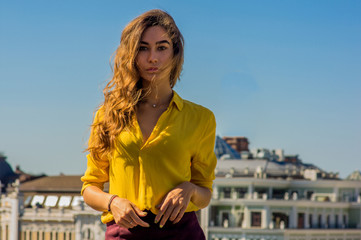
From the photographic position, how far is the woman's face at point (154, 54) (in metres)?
3.13

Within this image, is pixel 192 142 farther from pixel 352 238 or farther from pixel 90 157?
pixel 352 238

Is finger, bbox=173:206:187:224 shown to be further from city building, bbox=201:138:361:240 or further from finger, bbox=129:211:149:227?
city building, bbox=201:138:361:240

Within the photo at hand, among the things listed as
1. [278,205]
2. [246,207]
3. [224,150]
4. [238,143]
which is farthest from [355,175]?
[246,207]

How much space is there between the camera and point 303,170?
202 ft

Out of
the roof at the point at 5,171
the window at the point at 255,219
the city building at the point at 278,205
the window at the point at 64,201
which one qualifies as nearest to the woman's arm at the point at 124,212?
the city building at the point at 278,205

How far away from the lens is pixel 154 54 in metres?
3.13

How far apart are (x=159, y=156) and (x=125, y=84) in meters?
0.36

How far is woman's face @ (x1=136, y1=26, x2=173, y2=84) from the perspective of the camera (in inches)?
123

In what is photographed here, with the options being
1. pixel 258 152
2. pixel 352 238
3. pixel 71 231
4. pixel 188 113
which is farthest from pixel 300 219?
pixel 188 113

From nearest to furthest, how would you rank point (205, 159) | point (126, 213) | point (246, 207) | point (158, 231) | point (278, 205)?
point (126, 213), point (158, 231), point (205, 159), point (246, 207), point (278, 205)

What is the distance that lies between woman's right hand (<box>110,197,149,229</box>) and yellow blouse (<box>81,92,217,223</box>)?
75 mm

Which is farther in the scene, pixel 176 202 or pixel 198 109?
pixel 198 109

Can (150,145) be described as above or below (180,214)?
above

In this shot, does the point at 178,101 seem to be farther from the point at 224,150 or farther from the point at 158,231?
the point at 224,150
